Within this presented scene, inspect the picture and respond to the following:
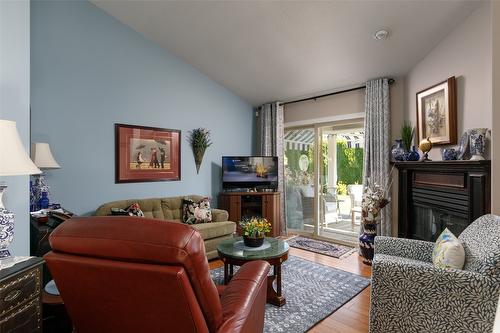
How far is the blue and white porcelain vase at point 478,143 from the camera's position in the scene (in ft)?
7.78

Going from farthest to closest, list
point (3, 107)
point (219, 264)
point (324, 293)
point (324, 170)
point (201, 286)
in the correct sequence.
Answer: point (324, 170) < point (219, 264) < point (324, 293) < point (3, 107) < point (201, 286)

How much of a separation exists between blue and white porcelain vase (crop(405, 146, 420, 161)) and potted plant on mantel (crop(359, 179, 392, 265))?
54 cm

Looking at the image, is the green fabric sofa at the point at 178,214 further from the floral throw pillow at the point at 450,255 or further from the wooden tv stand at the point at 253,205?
the floral throw pillow at the point at 450,255

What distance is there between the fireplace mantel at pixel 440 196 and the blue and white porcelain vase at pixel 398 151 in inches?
3.2

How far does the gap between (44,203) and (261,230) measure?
7.53 feet

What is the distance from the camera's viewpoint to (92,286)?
111cm

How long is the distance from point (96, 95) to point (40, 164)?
4.03ft

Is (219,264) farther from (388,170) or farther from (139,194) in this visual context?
(388,170)

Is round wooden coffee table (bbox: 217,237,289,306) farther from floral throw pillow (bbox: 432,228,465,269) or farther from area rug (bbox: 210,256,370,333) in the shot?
floral throw pillow (bbox: 432,228,465,269)

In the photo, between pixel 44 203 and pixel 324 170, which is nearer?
pixel 44 203

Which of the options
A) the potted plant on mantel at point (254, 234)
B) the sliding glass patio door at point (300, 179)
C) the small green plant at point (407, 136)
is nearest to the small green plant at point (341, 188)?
the sliding glass patio door at point (300, 179)

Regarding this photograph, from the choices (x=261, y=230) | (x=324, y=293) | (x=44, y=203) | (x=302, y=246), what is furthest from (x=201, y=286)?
(x=302, y=246)

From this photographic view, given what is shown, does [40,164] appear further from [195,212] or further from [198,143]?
[198,143]

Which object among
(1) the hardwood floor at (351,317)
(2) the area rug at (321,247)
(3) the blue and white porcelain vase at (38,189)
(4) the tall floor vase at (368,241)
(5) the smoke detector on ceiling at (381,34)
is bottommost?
(1) the hardwood floor at (351,317)
